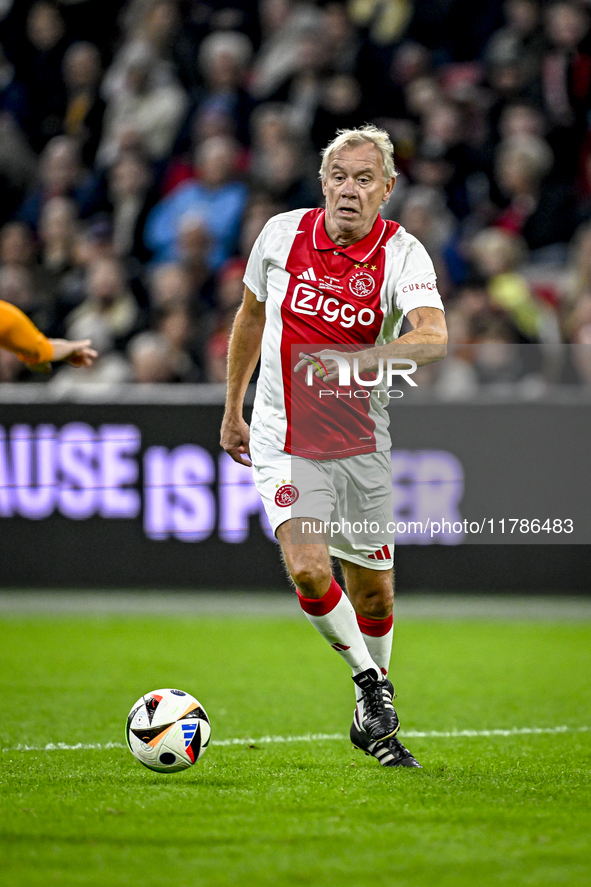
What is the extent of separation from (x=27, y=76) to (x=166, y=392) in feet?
20.1

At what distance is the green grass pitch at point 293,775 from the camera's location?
3301 mm

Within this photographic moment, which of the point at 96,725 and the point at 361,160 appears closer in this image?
the point at 361,160

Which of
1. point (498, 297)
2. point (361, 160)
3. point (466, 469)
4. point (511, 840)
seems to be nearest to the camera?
point (511, 840)

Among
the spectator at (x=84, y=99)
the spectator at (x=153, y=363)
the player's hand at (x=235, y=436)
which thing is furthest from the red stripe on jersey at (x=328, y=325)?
the spectator at (x=84, y=99)

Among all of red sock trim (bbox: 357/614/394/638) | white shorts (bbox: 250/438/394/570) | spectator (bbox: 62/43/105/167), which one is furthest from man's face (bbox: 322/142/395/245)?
spectator (bbox: 62/43/105/167)

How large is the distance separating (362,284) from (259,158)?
25.5ft

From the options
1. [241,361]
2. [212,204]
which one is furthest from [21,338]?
[212,204]

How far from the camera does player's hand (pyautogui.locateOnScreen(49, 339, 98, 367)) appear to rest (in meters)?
4.41

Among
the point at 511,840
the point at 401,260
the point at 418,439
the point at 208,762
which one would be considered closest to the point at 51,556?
the point at 418,439

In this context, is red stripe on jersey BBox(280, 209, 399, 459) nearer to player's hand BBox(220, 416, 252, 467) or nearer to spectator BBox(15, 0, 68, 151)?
player's hand BBox(220, 416, 252, 467)

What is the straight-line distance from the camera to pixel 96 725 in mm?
5773

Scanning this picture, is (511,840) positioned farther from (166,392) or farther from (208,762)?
(166,392)

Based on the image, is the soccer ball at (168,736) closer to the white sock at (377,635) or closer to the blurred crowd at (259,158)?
the white sock at (377,635)

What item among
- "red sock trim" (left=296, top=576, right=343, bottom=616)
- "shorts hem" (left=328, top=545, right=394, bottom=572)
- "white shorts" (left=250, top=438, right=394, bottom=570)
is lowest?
"red sock trim" (left=296, top=576, right=343, bottom=616)
